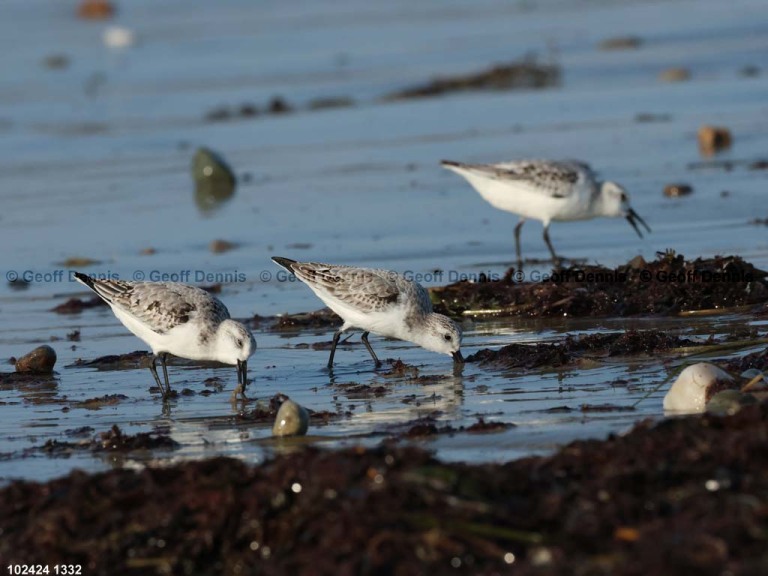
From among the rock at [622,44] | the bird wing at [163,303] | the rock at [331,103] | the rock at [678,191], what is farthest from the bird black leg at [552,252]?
the rock at [622,44]

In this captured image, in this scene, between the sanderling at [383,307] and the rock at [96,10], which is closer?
the sanderling at [383,307]

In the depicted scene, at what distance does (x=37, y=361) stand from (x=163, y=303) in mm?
889

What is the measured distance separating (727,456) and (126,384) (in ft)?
14.3

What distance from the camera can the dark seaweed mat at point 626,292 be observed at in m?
8.84

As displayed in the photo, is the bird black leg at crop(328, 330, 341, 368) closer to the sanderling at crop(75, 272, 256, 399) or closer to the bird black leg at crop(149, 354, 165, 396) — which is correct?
the sanderling at crop(75, 272, 256, 399)

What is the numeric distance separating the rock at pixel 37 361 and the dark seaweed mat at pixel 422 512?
2.98 meters

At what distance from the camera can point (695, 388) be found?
610 cm

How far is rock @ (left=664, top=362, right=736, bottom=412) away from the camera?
607 cm

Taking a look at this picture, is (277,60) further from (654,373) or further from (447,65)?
(654,373)

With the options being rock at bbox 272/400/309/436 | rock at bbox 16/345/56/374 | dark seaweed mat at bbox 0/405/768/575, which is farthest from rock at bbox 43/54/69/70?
dark seaweed mat at bbox 0/405/768/575

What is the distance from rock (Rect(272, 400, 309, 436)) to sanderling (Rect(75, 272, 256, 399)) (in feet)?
3.49

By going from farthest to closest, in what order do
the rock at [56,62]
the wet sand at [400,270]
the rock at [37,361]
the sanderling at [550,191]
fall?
1. the rock at [56,62]
2. the sanderling at [550,191]
3. the rock at [37,361]
4. the wet sand at [400,270]

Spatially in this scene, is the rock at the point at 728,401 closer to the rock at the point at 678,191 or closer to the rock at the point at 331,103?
the rock at the point at 678,191

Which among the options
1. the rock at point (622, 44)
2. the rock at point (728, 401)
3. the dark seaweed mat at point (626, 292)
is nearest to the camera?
the rock at point (728, 401)
